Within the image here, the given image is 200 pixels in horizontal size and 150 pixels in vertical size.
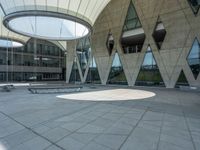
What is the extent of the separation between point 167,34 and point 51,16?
13772 millimetres

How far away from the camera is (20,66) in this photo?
40.7 m

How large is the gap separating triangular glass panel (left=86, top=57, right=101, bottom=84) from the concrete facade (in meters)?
1.68

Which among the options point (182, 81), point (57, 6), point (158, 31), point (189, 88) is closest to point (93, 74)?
point (158, 31)

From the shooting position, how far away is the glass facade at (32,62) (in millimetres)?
38500

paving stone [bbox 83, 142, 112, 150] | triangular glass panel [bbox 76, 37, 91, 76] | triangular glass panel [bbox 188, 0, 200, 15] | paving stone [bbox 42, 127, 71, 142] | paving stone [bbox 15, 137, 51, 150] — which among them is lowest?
paving stone [bbox 83, 142, 112, 150]

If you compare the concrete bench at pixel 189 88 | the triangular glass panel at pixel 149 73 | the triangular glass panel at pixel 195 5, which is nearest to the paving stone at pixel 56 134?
the concrete bench at pixel 189 88

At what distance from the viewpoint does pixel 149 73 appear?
21.1m

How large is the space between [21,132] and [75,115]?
2408 mm

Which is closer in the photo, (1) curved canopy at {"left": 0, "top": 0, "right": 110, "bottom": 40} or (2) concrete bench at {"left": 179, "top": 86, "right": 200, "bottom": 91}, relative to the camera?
(1) curved canopy at {"left": 0, "top": 0, "right": 110, "bottom": 40}

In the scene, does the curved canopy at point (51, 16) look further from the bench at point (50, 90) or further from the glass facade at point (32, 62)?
the glass facade at point (32, 62)

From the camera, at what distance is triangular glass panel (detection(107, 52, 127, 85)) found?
945 inches

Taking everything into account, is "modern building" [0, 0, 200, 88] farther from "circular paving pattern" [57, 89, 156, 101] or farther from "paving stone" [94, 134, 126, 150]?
"paving stone" [94, 134, 126, 150]

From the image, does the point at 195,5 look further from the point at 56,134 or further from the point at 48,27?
the point at 56,134

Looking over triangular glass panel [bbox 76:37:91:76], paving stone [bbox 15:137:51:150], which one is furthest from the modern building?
paving stone [bbox 15:137:51:150]
